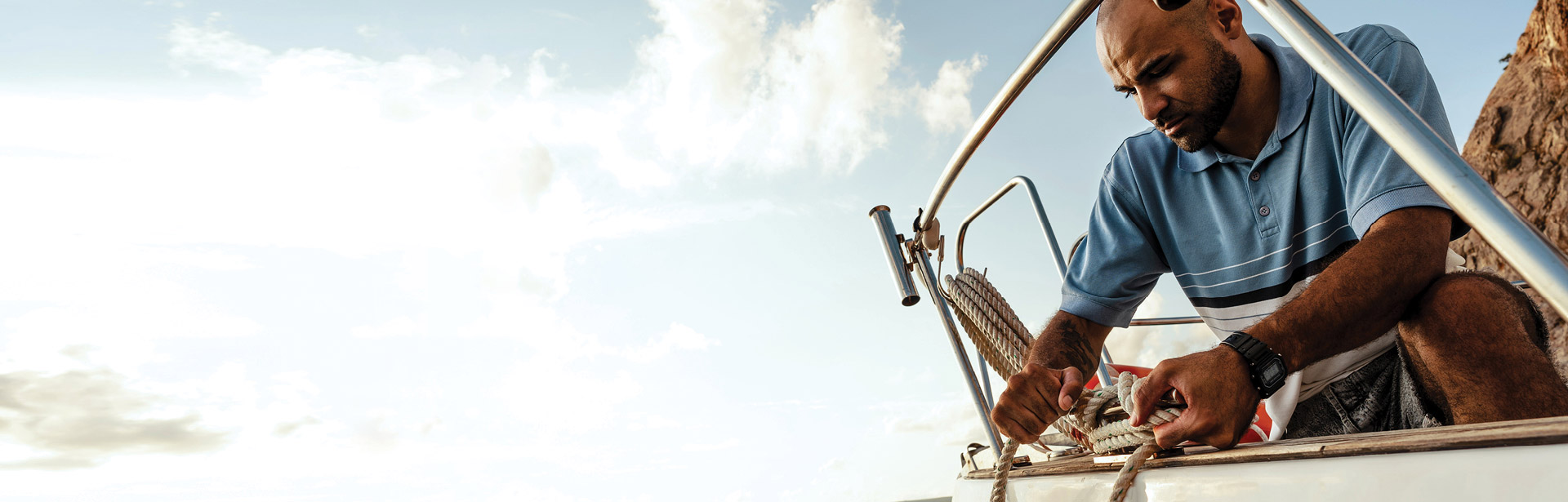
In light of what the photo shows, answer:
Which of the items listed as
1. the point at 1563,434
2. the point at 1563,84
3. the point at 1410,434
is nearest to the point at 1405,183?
the point at 1410,434

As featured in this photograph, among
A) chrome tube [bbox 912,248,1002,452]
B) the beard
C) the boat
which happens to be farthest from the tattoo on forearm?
the boat

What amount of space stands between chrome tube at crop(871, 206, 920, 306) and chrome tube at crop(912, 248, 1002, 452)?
3 centimetres

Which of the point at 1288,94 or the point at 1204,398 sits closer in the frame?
the point at 1204,398

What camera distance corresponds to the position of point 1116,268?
5.25 feet

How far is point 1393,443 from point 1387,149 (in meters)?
0.72

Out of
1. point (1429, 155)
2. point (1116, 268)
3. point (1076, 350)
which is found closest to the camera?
point (1429, 155)

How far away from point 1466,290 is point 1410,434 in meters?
0.52

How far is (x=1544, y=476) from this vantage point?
448 millimetres

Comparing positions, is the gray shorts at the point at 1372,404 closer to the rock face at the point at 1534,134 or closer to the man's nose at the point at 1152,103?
the man's nose at the point at 1152,103

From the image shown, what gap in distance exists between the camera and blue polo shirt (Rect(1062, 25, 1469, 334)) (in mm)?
1144

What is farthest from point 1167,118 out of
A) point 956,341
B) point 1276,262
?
point 956,341

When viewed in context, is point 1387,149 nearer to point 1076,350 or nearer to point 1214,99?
point 1214,99

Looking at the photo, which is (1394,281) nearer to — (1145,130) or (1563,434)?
(1563,434)

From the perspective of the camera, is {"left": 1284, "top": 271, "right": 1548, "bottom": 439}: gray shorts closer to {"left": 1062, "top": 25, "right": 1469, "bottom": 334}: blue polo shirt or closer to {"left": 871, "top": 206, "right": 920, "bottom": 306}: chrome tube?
{"left": 1062, "top": 25, "right": 1469, "bottom": 334}: blue polo shirt
